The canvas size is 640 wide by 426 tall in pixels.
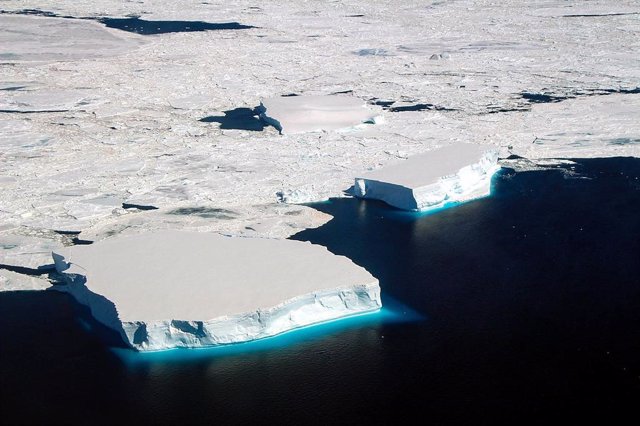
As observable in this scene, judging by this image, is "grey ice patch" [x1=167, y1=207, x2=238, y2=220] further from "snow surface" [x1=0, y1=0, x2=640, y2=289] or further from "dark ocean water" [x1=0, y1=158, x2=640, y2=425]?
"dark ocean water" [x1=0, y1=158, x2=640, y2=425]

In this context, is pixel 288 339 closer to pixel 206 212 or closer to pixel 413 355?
pixel 413 355

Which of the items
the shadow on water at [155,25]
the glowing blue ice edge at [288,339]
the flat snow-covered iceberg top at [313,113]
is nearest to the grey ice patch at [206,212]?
the glowing blue ice edge at [288,339]

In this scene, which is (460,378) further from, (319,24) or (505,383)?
(319,24)

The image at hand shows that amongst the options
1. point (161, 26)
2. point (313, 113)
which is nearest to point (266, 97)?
point (313, 113)

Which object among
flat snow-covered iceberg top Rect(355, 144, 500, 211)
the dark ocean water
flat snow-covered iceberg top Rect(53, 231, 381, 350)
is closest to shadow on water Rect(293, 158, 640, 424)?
the dark ocean water

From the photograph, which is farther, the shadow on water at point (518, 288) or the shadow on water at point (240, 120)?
the shadow on water at point (240, 120)

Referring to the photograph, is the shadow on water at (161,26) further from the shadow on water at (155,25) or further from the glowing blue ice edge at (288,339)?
the glowing blue ice edge at (288,339)

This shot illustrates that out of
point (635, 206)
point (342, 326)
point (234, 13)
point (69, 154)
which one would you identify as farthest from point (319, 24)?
point (342, 326)
